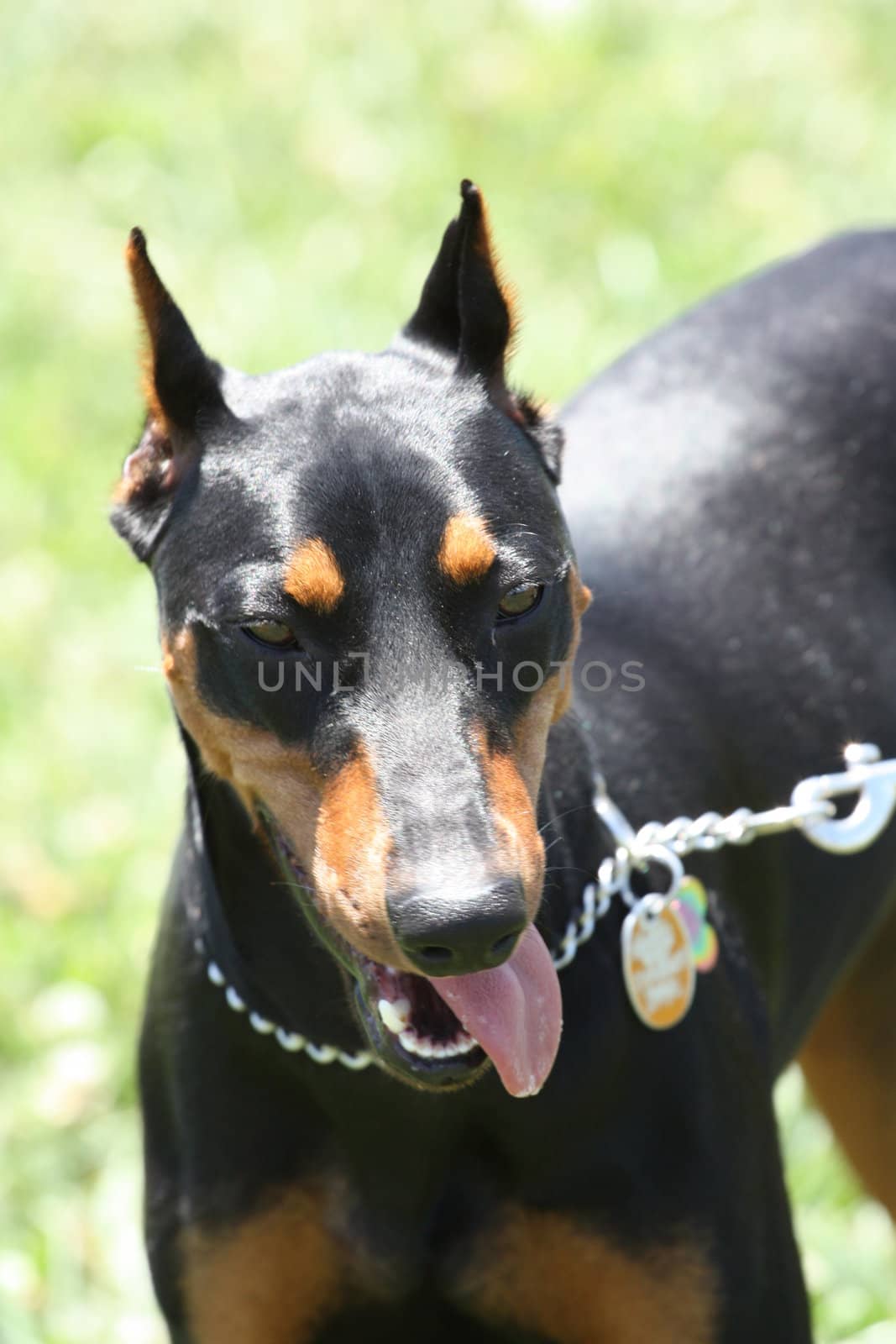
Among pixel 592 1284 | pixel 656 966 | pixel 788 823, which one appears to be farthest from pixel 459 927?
pixel 788 823

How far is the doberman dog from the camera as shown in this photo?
2.55m

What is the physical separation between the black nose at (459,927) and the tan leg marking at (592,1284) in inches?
27.0

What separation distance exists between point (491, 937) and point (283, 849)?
20.7 inches

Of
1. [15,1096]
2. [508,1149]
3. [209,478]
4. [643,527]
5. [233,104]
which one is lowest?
[15,1096]

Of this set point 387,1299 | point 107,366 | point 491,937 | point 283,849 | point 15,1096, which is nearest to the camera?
point 491,937

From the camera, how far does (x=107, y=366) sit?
7.11 meters

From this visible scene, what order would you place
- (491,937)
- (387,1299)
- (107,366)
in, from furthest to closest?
(107,366) → (387,1299) → (491,937)

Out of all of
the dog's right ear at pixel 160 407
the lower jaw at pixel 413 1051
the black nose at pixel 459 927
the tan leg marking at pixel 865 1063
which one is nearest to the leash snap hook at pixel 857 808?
the tan leg marking at pixel 865 1063

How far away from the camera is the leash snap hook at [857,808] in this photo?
328 cm

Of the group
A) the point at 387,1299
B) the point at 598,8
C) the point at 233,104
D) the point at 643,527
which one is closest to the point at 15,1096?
the point at 387,1299

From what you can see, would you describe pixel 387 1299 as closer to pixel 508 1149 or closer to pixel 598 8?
pixel 508 1149

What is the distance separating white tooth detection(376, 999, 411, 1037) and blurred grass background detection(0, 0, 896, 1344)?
1.94 m

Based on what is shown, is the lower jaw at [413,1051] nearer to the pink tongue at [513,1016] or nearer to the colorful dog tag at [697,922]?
the pink tongue at [513,1016]

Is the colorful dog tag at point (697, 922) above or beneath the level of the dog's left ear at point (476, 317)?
beneath
